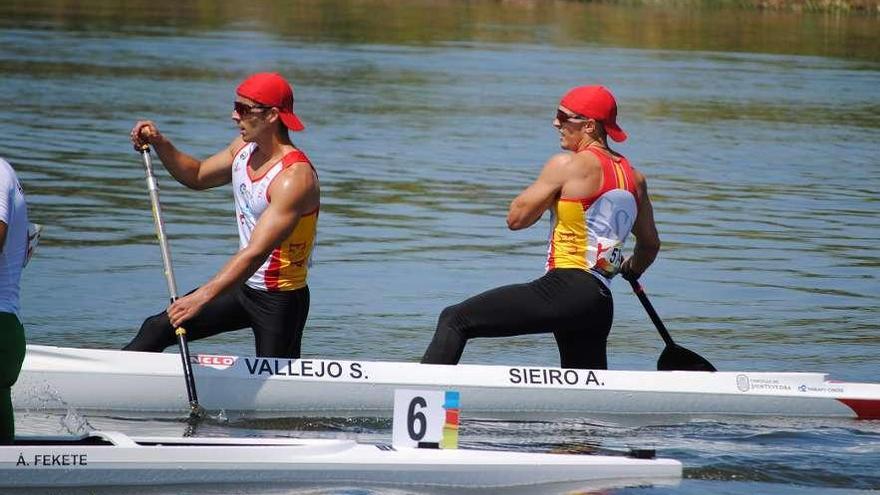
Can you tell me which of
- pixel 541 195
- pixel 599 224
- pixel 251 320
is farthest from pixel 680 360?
pixel 251 320

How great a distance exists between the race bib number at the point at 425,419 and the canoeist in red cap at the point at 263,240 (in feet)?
4.55

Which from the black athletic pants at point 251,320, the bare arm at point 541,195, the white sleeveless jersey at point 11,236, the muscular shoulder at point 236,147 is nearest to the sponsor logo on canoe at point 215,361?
the black athletic pants at point 251,320

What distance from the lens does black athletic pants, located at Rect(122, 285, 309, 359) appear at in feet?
30.9

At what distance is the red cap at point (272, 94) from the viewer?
915 centimetres

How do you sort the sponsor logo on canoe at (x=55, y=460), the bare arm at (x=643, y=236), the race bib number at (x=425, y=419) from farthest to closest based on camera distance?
the bare arm at (x=643, y=236), the race bib number at (x=425, y=419), the sponsor logo on canoe at (x=55, y=460)

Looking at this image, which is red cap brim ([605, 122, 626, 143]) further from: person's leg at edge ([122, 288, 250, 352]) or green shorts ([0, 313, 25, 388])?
green shorts ([0, 313, 25, 388])

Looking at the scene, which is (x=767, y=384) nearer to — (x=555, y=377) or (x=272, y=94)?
(x=555, y=377)

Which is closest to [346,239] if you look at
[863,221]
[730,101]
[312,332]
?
[312,332]

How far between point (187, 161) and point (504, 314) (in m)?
2.19

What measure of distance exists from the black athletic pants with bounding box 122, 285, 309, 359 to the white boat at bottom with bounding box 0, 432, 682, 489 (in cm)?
126

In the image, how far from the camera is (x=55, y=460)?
25.4 ft

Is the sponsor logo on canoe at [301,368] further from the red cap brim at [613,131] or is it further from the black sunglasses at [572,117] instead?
the red cap brim at [613,131]

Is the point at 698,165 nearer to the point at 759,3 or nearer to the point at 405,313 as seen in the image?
the point at 405,313

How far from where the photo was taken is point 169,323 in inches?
372
